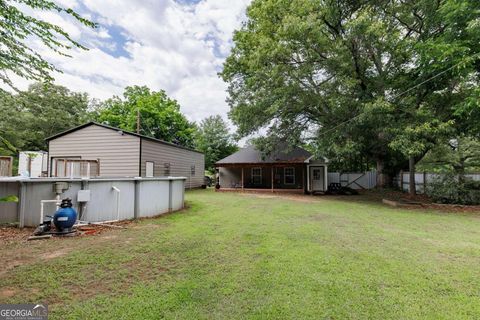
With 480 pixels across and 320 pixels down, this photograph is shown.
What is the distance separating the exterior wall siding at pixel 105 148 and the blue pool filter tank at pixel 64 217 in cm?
740

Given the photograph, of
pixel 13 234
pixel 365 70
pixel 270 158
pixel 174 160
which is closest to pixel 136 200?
pixel 13 234

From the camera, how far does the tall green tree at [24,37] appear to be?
1.98 m

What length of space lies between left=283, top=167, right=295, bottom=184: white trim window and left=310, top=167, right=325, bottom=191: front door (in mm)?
1893

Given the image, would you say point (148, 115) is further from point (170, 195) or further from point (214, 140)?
point (170, 195)

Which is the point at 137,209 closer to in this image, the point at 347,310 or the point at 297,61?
the point at 347,310

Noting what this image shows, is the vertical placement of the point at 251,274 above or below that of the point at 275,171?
below

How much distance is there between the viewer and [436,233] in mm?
5953

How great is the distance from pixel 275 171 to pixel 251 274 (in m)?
16.1

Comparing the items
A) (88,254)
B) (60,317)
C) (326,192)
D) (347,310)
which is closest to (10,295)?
(60,317)

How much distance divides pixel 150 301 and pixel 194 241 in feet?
7.57

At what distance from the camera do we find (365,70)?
1278 centimetres

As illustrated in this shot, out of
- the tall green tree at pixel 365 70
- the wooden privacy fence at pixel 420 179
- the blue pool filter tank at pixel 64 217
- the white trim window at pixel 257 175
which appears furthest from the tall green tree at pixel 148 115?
the blue pool filter tank at pixel 64 217

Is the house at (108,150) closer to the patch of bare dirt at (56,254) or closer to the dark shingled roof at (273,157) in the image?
the dark shingled roof at (273,157)

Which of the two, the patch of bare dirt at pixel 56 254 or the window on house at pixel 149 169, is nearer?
the patch of bare dirt at pixel 56 254
